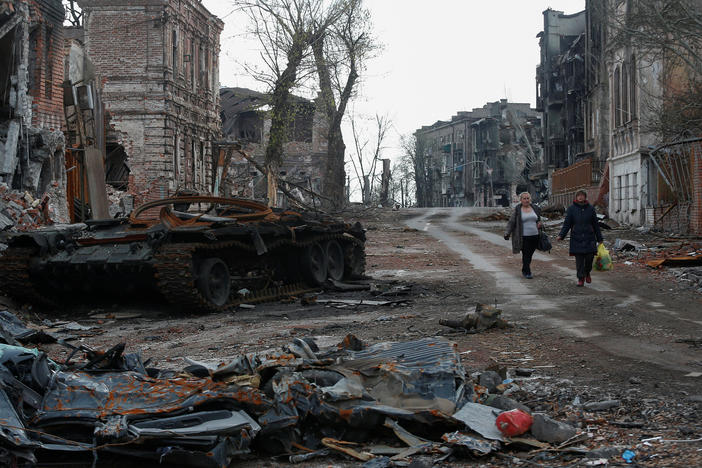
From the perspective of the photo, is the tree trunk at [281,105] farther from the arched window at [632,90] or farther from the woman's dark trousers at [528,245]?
the woman's dark trousers at [528,245]

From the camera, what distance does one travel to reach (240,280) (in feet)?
43.2

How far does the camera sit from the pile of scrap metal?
4129 mm

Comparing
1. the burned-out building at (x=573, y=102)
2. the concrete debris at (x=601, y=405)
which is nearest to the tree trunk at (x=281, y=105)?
the burned-out building at (x=573, y=102)

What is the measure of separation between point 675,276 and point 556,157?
46.5m

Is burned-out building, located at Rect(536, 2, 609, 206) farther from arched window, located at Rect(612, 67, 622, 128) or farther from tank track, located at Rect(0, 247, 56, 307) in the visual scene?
tank track, located at Rect(0, 247, 56, 307)

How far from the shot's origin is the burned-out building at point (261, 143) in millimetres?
55750

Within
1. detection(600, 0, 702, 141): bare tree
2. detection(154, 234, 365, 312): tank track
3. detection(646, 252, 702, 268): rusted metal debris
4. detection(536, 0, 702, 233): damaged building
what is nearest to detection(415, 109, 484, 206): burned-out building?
detection(536, 0, 702, 233): damaged building

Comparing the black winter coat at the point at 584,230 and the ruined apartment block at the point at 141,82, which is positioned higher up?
the ruined apartment block at the point at 141,82

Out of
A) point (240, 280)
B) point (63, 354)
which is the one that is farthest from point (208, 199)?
point (63, 354)

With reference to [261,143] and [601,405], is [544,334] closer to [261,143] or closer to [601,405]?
[601,405]

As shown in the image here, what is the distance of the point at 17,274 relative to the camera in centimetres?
1167

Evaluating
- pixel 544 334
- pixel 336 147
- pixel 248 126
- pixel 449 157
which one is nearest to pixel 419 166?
pixel 449 157

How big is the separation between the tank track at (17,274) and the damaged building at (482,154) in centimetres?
6697

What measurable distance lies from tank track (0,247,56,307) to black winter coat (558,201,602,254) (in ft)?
28.3
